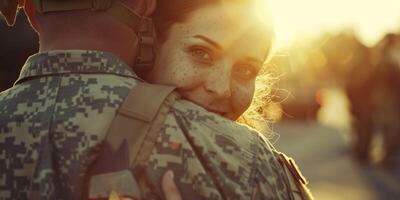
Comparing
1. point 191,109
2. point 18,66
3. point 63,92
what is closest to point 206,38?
point 191,109

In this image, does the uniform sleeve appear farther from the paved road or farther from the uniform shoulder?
the paved road

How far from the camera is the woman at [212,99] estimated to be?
1.96m

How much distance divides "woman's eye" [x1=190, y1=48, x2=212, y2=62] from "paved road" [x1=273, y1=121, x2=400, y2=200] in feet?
28.8

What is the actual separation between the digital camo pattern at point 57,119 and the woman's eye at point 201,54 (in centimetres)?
26

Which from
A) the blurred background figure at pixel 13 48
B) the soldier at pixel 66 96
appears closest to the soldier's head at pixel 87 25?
the soldier at pixel 66 96

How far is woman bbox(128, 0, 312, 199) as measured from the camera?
1.96m

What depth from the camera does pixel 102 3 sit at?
2119 mm

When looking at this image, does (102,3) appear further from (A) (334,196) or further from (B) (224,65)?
(A) (334,196)

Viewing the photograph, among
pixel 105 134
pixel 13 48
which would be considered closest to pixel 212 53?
pixel 105 134

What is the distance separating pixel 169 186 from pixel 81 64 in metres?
0.39

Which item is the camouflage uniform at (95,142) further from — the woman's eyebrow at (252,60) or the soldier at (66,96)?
the woman's eyebrow at (252,60)

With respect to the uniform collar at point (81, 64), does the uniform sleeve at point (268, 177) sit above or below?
below

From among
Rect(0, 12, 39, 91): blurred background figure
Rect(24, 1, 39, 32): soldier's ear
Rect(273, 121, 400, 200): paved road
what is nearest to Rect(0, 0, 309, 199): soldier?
Rect(24, 1, 39, 32): soldier's ear

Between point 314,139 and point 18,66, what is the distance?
18.5 metres
